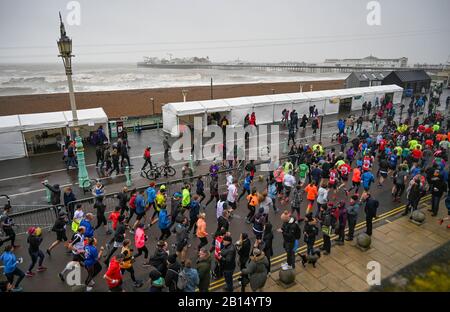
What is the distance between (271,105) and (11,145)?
19186 millimetres

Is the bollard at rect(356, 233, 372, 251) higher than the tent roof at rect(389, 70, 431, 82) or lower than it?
lower

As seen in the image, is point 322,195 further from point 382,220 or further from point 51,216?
point 51,216

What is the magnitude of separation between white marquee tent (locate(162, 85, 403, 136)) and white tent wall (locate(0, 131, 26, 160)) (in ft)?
31.3

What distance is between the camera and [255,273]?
6.71m

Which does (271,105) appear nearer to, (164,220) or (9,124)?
(9,124)

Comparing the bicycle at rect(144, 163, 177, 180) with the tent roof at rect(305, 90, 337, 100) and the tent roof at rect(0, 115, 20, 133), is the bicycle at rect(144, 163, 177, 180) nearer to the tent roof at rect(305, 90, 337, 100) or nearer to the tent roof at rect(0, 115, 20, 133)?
the tent roof at rect(0, 115, 20, 133)

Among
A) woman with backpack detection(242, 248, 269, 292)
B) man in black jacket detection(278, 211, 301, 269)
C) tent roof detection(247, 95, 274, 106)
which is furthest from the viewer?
tent roof detection(247, 95, 274, 106)

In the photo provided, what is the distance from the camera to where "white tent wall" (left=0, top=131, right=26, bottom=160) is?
58.7 feet

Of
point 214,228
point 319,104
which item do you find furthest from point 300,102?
point 214,228

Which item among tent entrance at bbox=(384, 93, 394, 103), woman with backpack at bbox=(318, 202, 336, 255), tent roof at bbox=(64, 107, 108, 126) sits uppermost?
tent roof at bbox=(64, 107, 108, 126)

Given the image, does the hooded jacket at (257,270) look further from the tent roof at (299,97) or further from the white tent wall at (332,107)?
the white tent wall at (332,107)

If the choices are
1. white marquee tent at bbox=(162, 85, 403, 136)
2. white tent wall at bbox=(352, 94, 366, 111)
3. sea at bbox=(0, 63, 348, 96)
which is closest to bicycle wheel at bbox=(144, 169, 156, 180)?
white marquee tent at bbox=(162, 85, 403, 136)

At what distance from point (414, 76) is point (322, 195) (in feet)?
141

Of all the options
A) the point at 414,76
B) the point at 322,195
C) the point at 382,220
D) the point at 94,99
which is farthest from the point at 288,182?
the point at 414,76
